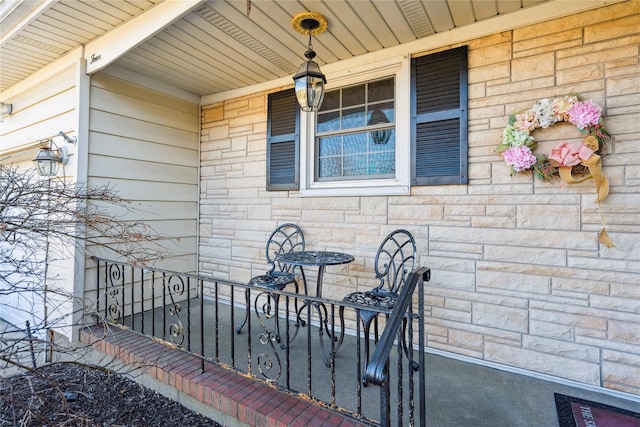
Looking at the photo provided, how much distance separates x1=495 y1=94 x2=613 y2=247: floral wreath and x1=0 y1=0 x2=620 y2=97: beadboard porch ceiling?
26.5 inches

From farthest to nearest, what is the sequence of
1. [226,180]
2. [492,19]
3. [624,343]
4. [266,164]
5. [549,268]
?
[226,180]
[266,164]
[492,19]
[549,268]
[624,343]

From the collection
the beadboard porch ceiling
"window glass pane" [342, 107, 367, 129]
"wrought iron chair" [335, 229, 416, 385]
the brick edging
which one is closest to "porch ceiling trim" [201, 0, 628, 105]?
the beadboard porch ceiling

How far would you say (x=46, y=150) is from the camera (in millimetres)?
2840

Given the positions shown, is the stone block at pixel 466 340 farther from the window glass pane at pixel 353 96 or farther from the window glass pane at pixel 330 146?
the window glass pane at pixel 353 96

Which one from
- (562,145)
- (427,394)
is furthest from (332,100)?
(427,394)

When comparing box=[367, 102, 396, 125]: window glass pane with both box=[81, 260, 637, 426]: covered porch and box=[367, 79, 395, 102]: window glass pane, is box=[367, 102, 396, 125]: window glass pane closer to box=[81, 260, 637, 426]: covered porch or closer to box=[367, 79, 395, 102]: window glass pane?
box=[367, 79, 395, 102]: window glass pane

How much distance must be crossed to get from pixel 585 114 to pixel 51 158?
4.16m

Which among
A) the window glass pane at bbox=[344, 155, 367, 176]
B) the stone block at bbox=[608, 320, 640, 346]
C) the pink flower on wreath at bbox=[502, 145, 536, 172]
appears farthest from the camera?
the window glass pane at bbox=[344, 155, 367, 176]

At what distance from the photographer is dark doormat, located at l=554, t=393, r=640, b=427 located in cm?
171

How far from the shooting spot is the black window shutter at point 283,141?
3.25 metres

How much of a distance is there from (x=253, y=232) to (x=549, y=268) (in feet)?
8.79

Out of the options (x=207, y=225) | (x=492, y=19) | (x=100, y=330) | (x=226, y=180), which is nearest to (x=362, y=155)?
(x=492, y=19)

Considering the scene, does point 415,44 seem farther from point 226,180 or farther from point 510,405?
point 510,405

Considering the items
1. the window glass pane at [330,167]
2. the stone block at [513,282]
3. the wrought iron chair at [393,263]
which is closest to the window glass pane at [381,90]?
the window glass pane at [330,167]
